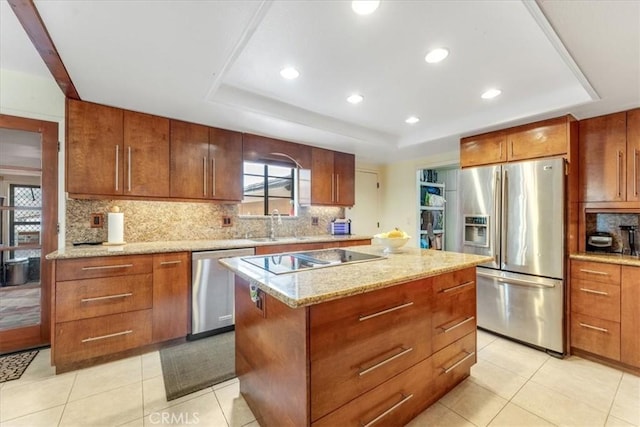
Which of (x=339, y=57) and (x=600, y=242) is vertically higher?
(x=339, y=57)

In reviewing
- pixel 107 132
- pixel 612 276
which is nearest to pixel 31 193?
pixel 107 132

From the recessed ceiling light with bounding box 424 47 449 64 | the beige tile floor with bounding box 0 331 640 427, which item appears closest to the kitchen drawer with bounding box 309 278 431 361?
the beige tile floor with bounding box 0 331 640 427

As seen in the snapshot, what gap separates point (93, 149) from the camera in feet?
8.07

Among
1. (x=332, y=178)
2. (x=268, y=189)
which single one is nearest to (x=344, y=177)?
(x=332, y=178)

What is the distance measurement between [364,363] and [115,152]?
2.76m

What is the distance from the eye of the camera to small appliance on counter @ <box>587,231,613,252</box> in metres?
2.59

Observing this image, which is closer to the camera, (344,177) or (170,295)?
(170,295)

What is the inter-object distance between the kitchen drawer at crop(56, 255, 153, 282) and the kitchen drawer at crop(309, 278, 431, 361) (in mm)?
1923

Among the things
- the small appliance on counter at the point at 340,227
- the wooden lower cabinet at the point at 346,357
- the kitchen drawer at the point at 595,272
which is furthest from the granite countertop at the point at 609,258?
the small appliance on counter at the point at 340,227

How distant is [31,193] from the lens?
8.02ft

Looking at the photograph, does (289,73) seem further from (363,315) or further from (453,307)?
(453,307)

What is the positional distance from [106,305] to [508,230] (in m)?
3.75

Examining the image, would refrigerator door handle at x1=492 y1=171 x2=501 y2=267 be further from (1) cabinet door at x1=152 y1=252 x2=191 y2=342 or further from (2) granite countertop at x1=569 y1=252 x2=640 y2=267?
(1) cabinet door at x1=152 y1=252 x2=191 y2=342

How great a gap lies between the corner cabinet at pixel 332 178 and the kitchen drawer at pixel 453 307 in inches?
93.3
